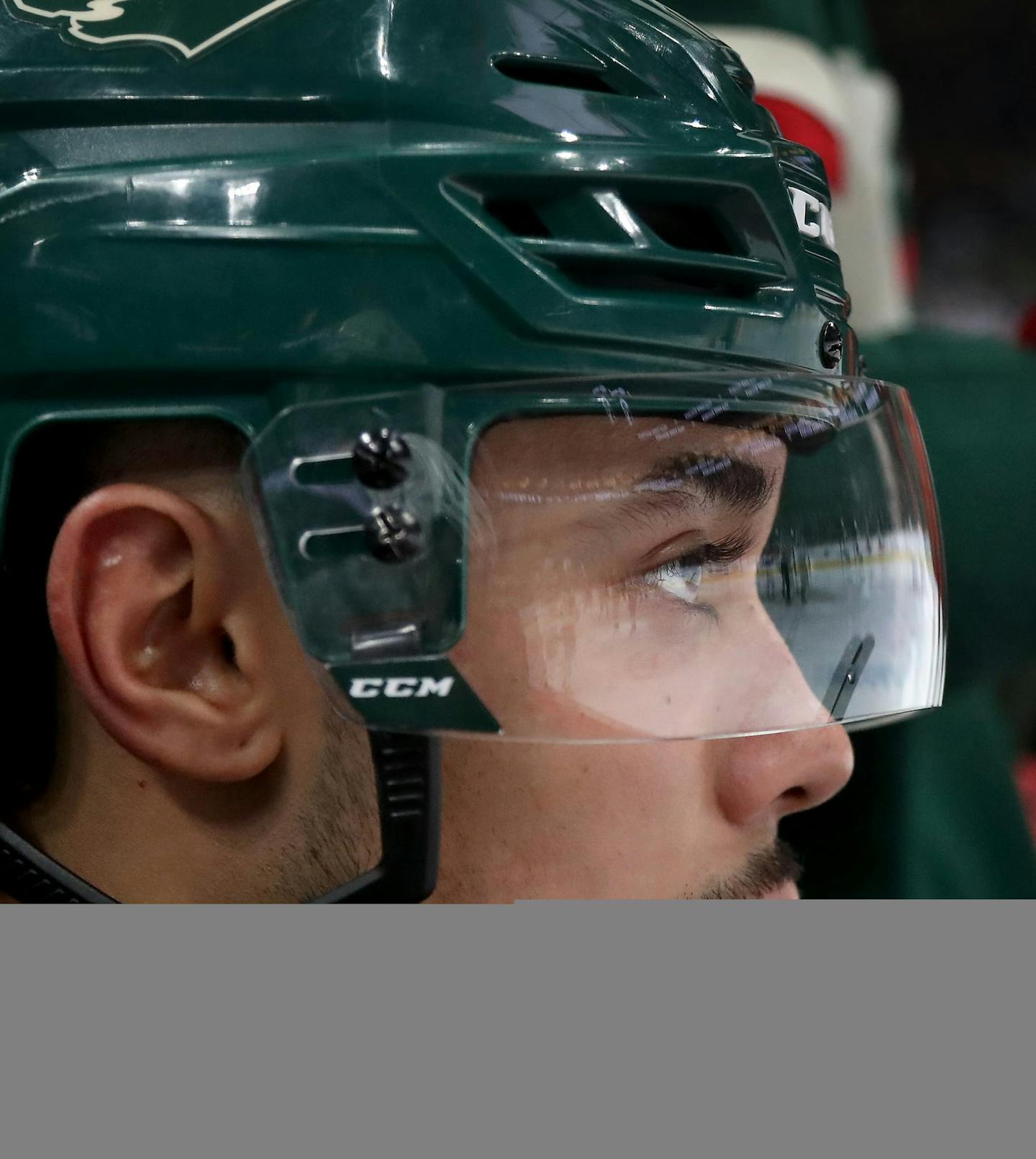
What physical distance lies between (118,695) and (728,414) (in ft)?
1.44

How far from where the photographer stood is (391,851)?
91 centimetres

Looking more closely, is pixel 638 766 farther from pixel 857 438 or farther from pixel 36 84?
pixel 36 84

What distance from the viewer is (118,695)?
2.92 ft

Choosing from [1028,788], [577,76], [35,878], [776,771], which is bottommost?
[1028,788]

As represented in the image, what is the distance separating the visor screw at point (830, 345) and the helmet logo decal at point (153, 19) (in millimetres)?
421

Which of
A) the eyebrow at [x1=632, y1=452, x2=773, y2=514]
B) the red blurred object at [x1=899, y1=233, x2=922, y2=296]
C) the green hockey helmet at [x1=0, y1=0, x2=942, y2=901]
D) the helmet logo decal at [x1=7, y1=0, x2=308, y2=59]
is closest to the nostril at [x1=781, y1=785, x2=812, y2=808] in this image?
the green hockey helmet at [x1=0, y1=0, x2=942, y2=901]

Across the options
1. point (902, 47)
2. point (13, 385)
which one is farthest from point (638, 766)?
point (902, 47)

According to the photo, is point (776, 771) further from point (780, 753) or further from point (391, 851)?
point (391, 851)

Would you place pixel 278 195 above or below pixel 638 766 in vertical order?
above

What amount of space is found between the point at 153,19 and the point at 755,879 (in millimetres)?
730

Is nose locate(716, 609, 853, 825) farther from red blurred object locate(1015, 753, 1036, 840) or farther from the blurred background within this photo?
the blurred background

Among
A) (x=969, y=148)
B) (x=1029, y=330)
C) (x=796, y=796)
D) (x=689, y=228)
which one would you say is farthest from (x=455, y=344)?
(x=969, y=148)

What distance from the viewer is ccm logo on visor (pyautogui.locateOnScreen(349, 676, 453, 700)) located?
32.3 inches

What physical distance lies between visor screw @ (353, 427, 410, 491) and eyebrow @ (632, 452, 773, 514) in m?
0.15
